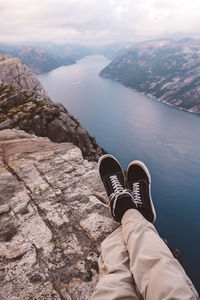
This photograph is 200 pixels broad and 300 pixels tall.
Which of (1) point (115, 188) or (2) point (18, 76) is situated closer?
(1) point (115, 188)

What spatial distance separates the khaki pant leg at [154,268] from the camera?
2.28m

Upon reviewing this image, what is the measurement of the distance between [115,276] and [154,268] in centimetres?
60

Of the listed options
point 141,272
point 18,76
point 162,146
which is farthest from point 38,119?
point 162,146

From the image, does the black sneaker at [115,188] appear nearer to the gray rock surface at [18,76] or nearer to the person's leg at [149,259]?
the person's leg at [149,259]

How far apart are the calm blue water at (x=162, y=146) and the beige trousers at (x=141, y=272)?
37.3m

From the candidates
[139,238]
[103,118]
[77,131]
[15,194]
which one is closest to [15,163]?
[15,194]

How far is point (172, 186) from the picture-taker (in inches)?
2094

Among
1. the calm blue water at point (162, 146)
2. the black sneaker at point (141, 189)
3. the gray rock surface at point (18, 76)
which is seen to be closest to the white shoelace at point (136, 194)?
the black sneaker at point (141, 189)

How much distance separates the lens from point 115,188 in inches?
217

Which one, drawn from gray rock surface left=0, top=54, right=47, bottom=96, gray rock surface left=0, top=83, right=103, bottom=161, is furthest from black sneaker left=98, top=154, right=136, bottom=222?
gray rock surface left=0, top=54, right=47, bottom=96

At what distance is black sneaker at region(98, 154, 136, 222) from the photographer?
14.3 ft

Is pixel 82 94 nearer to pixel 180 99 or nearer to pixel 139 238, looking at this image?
pixel 180 99

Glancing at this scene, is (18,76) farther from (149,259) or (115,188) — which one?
(149,259)

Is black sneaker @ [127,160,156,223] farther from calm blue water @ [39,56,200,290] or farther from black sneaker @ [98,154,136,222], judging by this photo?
calm blue water @ [39,56,200,290]
